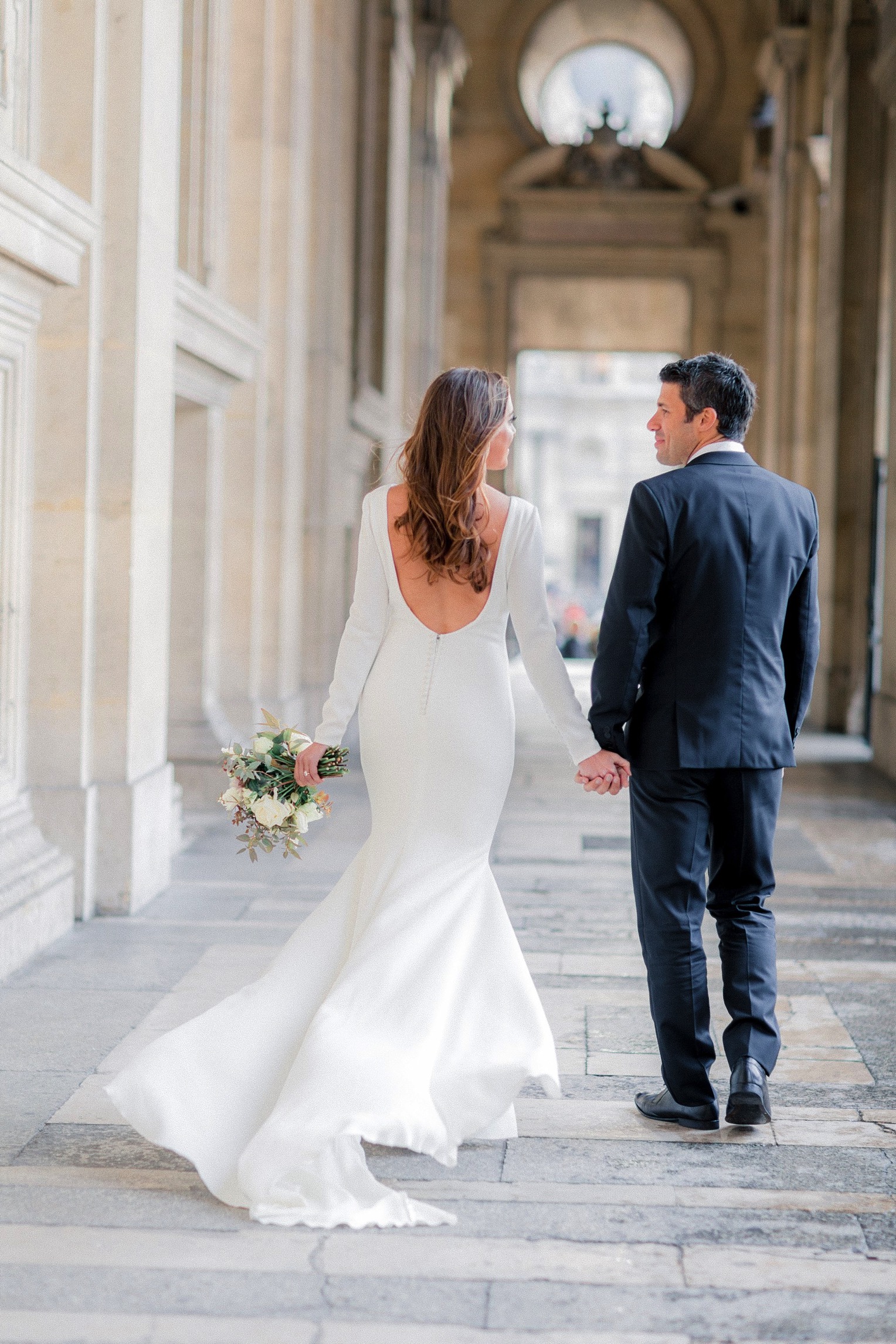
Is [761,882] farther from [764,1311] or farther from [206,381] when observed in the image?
[206,381]

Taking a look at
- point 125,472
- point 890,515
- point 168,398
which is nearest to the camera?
point 125,472

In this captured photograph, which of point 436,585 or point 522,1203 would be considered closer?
point 522,1203

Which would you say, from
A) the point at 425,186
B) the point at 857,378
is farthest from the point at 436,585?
the point at 425,186

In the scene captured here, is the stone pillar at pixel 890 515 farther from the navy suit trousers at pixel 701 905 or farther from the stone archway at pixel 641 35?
the stone archway at pixel 641 35

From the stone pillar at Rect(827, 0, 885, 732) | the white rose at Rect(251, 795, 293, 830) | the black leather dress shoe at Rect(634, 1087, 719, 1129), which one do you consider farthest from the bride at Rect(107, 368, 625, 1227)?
the stone pillar at Rect(827, 0, 885, 732)

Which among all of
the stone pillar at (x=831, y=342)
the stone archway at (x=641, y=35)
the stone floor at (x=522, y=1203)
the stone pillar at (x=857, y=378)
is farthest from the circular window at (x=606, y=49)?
the stone floor at (x=522, y=1203)

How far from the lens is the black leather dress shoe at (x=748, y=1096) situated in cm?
395

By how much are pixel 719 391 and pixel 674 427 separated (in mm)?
144

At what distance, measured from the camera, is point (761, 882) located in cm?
397

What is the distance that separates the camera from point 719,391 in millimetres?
3928

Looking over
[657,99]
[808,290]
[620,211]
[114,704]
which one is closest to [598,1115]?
[114,704]

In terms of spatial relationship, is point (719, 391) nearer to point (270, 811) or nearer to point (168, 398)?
point (270, 811)

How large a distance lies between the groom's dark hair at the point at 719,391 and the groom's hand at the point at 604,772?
875 mm

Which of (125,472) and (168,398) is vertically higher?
(168,398)
